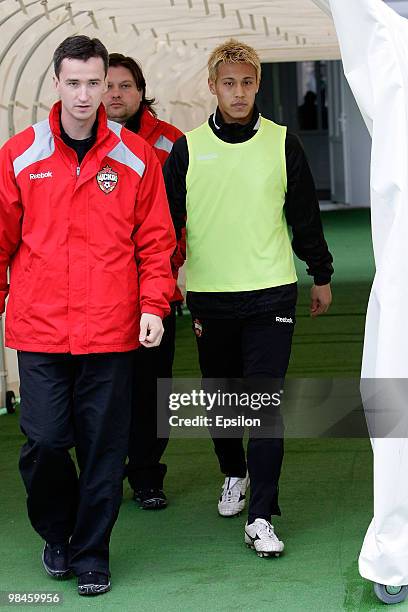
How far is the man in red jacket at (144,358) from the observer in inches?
225

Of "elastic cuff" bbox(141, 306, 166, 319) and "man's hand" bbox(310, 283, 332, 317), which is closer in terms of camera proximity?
"elastic cuff" bbox(141, 306, 166, 319)

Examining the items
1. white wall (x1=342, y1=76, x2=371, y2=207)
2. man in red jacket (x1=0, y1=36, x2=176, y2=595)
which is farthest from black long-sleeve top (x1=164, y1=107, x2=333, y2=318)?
white wall (x1=342, y1=76, x2=371, y2=207)

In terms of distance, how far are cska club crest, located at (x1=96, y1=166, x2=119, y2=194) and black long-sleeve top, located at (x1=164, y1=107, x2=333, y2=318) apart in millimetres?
650

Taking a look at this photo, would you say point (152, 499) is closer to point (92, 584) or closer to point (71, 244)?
point (92, 584)

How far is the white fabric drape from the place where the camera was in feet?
14.2

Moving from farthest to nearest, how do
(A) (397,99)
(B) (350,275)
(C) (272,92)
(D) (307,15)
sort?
(C) (272,92)
(B) (350,275)
(D) (307,15)
(A) (397,99)

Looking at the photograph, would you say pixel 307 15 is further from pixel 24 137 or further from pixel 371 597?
pixel 371 597

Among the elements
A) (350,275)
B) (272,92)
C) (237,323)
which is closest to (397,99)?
(237,323)

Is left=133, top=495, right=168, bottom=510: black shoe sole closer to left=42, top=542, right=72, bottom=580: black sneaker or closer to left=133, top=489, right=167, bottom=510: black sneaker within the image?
left=133, top=489, right=167, bottom=510: black sneaker

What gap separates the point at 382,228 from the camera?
441cm

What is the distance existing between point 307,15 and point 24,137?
4.60 meters

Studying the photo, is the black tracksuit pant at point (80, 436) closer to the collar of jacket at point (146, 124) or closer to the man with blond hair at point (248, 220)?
the man with blond hair at point (248, 220)

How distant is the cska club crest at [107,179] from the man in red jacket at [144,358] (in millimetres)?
1110

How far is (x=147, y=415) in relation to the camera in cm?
595
